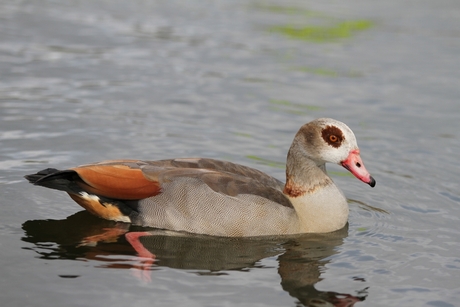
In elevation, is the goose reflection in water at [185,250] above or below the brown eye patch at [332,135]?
below

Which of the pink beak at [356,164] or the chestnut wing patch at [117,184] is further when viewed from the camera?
the pink beak at [356,164]

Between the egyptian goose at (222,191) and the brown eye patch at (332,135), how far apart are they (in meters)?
0.01

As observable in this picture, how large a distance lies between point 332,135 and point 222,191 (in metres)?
1.50

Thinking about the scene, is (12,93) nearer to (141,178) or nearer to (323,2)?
(141,178)

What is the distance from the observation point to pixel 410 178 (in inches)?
477

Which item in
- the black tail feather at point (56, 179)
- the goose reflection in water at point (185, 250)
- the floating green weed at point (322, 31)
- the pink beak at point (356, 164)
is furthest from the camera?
the floating green weed at point (322, 31)

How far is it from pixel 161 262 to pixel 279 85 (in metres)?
8.17

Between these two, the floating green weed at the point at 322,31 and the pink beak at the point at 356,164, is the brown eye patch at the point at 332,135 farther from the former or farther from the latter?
the floating green weed at the point at 322,31

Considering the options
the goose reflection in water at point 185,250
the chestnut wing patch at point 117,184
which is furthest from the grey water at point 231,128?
the chestnut wing patch at point 117,184

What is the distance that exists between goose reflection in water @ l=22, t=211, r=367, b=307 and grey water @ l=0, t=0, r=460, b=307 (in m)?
0.03

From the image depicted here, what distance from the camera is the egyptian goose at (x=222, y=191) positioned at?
31.8ft

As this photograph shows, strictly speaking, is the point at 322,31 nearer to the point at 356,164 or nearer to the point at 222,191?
the point at 356,164

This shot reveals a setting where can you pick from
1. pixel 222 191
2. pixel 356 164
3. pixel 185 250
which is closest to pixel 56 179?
pixel 185 250

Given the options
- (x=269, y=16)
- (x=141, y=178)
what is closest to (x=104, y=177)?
(x=141, y=178)
